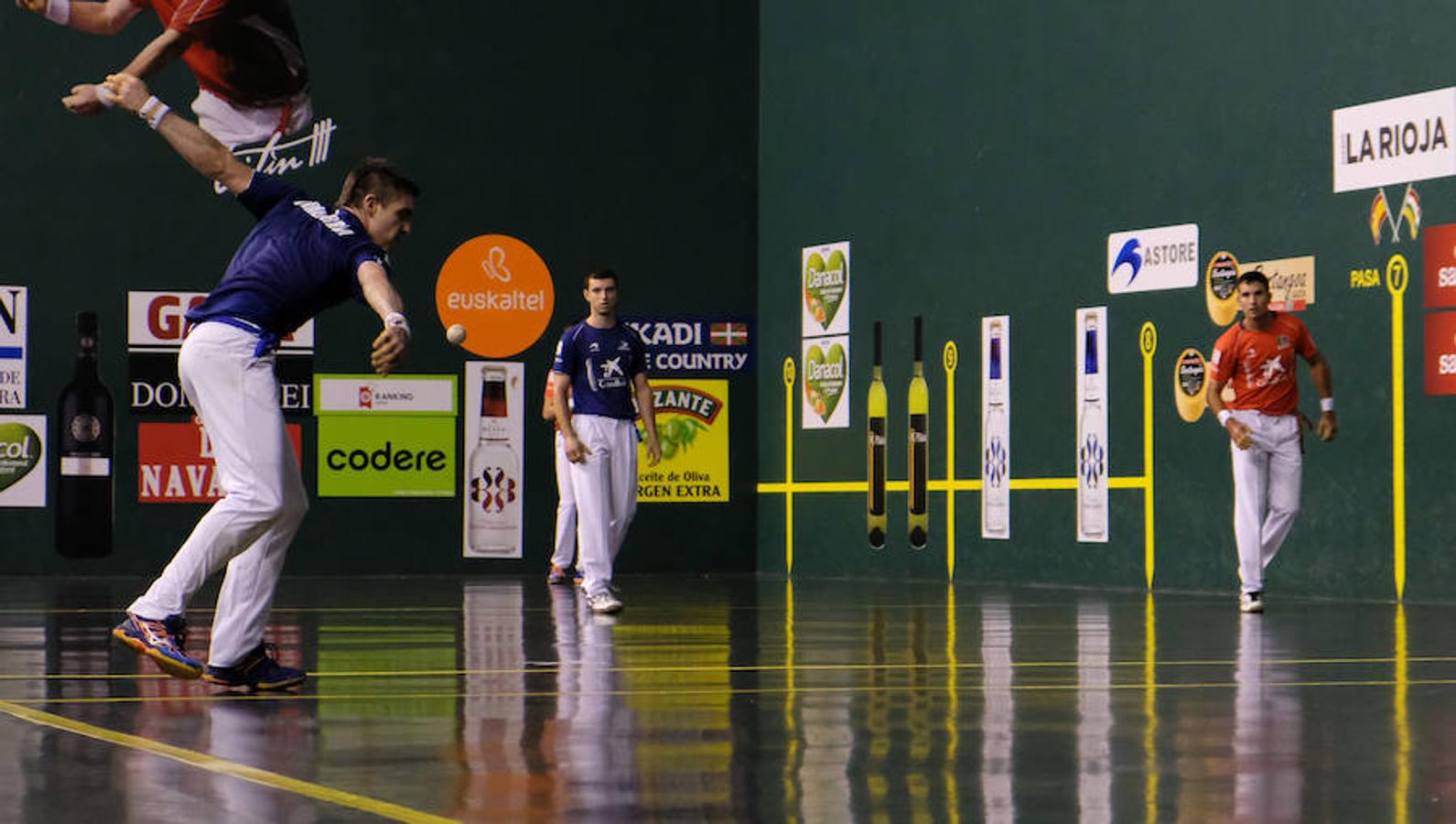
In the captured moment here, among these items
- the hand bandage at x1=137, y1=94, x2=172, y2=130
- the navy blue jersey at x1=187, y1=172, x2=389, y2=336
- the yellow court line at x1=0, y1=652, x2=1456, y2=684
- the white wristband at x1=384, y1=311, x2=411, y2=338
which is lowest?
the yellow court line at x1=0, y1=652, x2=1456, y2=684

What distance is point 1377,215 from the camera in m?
12.9

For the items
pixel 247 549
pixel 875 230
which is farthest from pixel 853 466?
pixel 247 549

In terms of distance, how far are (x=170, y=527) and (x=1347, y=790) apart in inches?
540

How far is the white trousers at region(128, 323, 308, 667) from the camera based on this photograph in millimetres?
6785

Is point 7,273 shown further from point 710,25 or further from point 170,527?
point 710,25

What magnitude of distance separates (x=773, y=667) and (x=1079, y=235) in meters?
7.75

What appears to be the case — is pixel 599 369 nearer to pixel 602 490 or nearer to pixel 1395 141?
pixel 602 490

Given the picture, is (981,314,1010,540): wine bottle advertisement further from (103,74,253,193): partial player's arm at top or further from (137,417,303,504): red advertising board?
(103,74,253,193): partial player's arm at top

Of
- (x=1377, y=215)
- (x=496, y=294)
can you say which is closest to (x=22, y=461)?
(x=496, y=294)

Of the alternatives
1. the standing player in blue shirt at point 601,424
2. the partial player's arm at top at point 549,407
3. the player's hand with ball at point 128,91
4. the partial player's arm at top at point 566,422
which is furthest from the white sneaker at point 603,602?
the player's hand with ball at point 128,91

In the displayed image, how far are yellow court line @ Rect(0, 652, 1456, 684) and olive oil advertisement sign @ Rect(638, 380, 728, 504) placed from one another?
10.1 metres

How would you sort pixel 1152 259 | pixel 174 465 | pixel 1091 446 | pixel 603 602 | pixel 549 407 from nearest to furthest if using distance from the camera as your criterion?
pixel 603 602, pixel 1152 259, pixel 1091 446, pixel 549 407, pixel 174 465

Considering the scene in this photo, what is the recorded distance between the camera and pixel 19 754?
16.9ft

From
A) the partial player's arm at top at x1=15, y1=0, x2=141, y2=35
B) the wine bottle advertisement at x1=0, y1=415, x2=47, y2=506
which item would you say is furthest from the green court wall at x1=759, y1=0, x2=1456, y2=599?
the wine bottle advertisement at x1=0, y1=415, x2=47, y2=506
